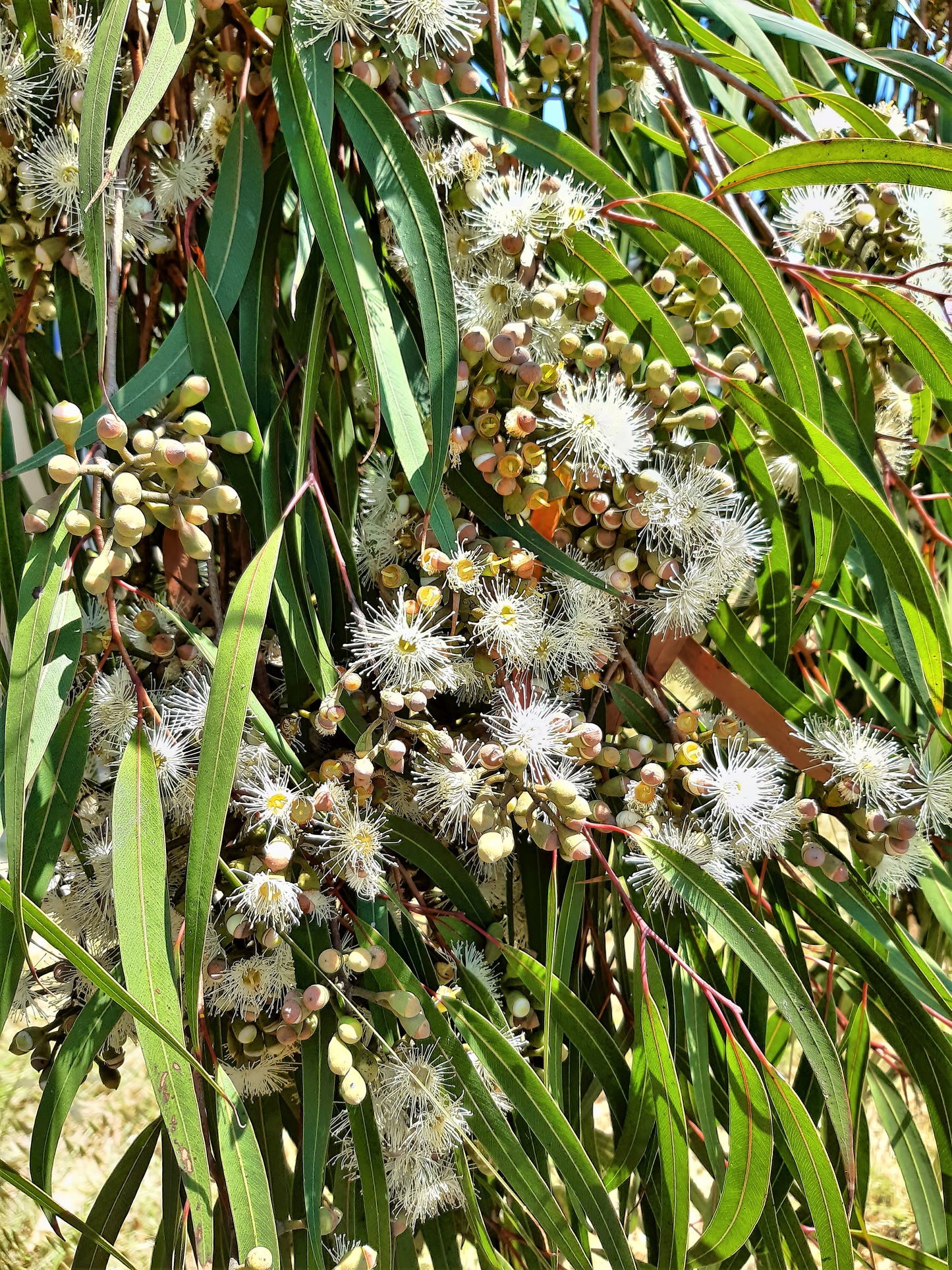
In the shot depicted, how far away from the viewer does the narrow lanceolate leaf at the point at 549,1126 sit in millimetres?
665

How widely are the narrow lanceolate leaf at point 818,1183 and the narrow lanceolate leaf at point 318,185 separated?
1.88 feet

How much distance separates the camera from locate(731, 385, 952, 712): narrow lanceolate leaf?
68 cm

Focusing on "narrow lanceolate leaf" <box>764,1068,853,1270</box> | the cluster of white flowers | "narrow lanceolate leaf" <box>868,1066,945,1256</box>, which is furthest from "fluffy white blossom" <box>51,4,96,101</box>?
"narrow lanceolate leaf" <box>868,1066,945,1256</box>

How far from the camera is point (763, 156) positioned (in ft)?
2.23

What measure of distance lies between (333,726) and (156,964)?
0.56 ft

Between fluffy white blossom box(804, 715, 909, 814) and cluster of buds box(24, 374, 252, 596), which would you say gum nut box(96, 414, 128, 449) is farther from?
fluffy white blossom box(804, 715, 909, 814)

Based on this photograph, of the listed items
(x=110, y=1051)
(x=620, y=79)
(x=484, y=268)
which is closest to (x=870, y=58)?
(x=620, y=79)

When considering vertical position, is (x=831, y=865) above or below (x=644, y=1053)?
above

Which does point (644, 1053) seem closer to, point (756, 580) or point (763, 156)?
point (756, 580)

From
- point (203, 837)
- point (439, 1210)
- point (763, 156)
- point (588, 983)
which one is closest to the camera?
point (203, 837)

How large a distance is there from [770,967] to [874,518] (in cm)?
32

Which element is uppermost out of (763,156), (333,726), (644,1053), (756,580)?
(763,156)

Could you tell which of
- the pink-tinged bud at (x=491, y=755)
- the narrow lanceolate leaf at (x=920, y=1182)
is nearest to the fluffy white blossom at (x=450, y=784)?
the pink-tinged bud at (x=491, y=755)

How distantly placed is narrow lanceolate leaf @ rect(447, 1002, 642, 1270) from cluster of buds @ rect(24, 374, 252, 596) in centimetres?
38
